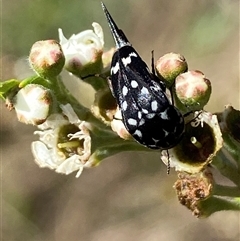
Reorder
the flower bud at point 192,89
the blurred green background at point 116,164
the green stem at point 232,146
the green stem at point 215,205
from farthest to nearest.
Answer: the blurred green background at point 116,164
the green stem at point 215,205
the green stem at point 232,146
the flower bud at point 192,89

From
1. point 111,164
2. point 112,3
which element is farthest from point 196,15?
point 111,164

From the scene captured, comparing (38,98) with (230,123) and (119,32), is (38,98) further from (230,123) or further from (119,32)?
(230,123)

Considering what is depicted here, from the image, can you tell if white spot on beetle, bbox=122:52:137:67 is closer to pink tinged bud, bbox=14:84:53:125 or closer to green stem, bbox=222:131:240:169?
pink tinged bud, bbox=14:84:53:125

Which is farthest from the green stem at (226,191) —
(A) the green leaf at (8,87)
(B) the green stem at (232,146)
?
(A) the green leaf at (8,87)

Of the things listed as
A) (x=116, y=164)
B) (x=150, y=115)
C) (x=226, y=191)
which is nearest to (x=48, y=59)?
(x=150, y=115)

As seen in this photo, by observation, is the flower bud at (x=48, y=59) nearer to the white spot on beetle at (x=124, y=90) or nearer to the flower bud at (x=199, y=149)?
the white spot on beetle at (x=124, y=90)

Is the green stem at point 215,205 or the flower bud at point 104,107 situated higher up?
the flower bud at point 104,107
